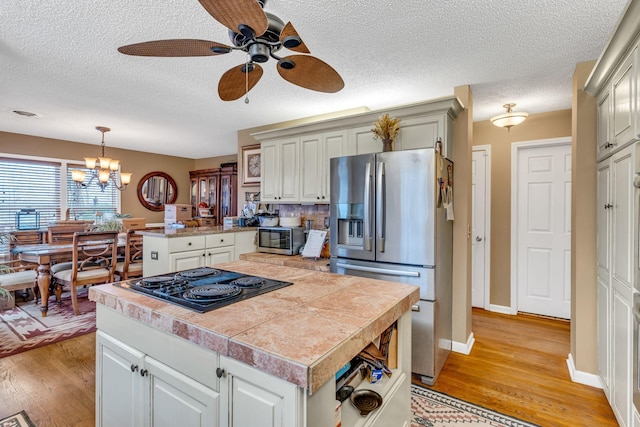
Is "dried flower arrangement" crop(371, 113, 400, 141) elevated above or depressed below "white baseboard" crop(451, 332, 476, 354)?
above

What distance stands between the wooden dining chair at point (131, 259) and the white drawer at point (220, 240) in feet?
3.91

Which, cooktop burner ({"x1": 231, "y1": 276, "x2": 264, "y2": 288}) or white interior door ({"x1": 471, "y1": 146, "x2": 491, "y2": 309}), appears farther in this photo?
white interior door ({"x1": 471, "y1": 146, "x2": 491, "y2": 309})

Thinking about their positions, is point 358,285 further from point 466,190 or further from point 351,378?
point 466,190

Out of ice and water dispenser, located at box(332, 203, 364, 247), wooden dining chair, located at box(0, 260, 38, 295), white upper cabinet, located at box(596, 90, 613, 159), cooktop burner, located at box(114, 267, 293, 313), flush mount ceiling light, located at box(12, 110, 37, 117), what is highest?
flush mount ceiling light, located at box(12, 110, 37, 117)

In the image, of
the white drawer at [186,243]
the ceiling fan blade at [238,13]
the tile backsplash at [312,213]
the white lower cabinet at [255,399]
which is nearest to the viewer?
the white lower cabinet at [255,399]

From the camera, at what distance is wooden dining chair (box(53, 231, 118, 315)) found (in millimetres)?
3594

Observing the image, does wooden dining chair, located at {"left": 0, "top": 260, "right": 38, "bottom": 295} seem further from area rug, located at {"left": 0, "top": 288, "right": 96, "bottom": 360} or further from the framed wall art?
the framed wall art

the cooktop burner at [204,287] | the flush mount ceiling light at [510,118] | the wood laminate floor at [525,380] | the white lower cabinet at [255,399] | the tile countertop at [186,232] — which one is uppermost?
the flush mount ceiling light at [510,118]

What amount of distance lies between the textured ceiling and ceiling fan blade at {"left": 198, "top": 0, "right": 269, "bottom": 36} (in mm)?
674

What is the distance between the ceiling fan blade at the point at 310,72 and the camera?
1548 mm

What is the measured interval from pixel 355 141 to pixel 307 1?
1.54m

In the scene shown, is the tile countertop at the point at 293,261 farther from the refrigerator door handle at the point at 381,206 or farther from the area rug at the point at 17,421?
the area rug at the point at 17,421

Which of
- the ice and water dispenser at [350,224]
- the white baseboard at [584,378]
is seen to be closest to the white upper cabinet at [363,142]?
the ice and water dispenser at [350,224]

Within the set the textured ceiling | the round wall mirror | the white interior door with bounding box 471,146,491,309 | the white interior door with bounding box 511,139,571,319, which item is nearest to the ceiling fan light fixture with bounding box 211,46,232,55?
the textured ceiling
